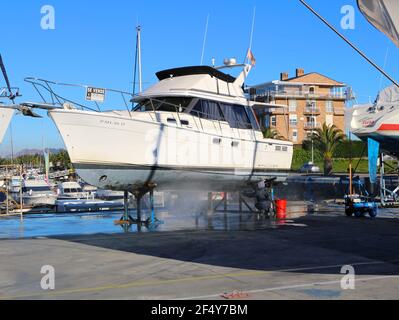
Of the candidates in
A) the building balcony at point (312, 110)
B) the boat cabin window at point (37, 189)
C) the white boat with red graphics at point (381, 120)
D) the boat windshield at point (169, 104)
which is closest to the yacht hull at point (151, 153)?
the boat windshield at point (169, 104)

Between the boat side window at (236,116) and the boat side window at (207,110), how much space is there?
0.97ft

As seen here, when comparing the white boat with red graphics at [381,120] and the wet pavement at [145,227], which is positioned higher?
the white boat with red graphics at [381,120]

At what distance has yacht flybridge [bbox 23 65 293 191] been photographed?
574 inches

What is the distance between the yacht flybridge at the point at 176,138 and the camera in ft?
47.8

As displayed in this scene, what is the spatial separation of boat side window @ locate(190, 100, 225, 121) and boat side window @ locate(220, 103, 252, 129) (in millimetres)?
295

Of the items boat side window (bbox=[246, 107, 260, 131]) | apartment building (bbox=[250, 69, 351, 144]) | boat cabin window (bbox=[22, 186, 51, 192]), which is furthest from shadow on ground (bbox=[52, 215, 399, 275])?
apartment building (bbox=[250, 69, 351, 144])

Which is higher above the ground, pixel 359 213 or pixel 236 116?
pixel 236 116

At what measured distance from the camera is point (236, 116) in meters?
18.7

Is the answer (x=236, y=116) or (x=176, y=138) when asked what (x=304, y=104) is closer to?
(x=236, y=116)

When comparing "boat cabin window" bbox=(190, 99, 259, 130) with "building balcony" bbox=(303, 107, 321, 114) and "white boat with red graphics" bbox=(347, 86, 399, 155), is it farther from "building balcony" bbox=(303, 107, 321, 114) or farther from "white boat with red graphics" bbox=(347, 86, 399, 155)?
"building balcony" bbox=(303, 107, 321, 114)

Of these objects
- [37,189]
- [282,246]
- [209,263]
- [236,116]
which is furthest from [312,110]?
[209,263]

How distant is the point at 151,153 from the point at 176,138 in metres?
0.96

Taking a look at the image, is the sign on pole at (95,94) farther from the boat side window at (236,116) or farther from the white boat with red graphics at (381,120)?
the white boat with red graphics at (381,120)
